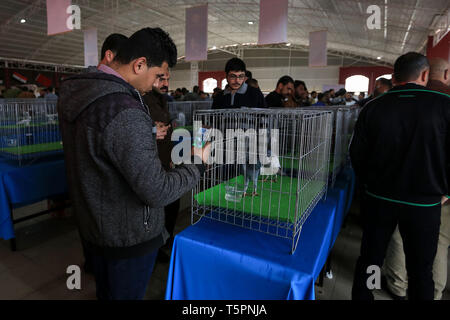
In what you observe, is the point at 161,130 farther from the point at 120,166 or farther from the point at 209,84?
the point at 209,84

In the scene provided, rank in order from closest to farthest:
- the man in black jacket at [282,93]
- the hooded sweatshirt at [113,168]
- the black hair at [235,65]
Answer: the hooded sweatshirt at [113,168]
the black hair at [235,65]
the man in black jacket at [282,93]

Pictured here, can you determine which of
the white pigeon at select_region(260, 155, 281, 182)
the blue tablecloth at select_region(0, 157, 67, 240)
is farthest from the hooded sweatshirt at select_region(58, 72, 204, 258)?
the blue tablecloth at select_region(0, 157, 67, 240)

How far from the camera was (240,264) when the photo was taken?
1.17m

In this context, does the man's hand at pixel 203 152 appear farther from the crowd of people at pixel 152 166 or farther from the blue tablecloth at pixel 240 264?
the blue tablecloth at pixel 240 264

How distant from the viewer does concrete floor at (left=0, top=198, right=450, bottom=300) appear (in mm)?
2016

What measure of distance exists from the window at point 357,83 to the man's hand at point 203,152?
19.2 metres

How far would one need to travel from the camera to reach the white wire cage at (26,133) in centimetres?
257

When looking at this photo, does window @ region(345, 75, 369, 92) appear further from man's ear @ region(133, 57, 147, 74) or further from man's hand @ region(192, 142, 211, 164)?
man's ear @ region(133, 57, 147, 74)

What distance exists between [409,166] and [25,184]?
2.75m

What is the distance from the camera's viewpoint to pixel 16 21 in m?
12.6

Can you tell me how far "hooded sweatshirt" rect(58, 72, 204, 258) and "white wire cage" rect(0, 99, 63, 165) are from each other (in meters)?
1.94

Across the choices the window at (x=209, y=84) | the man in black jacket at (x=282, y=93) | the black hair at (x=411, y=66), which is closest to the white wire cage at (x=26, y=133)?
the man in black jacket at (x=282, y=93)
